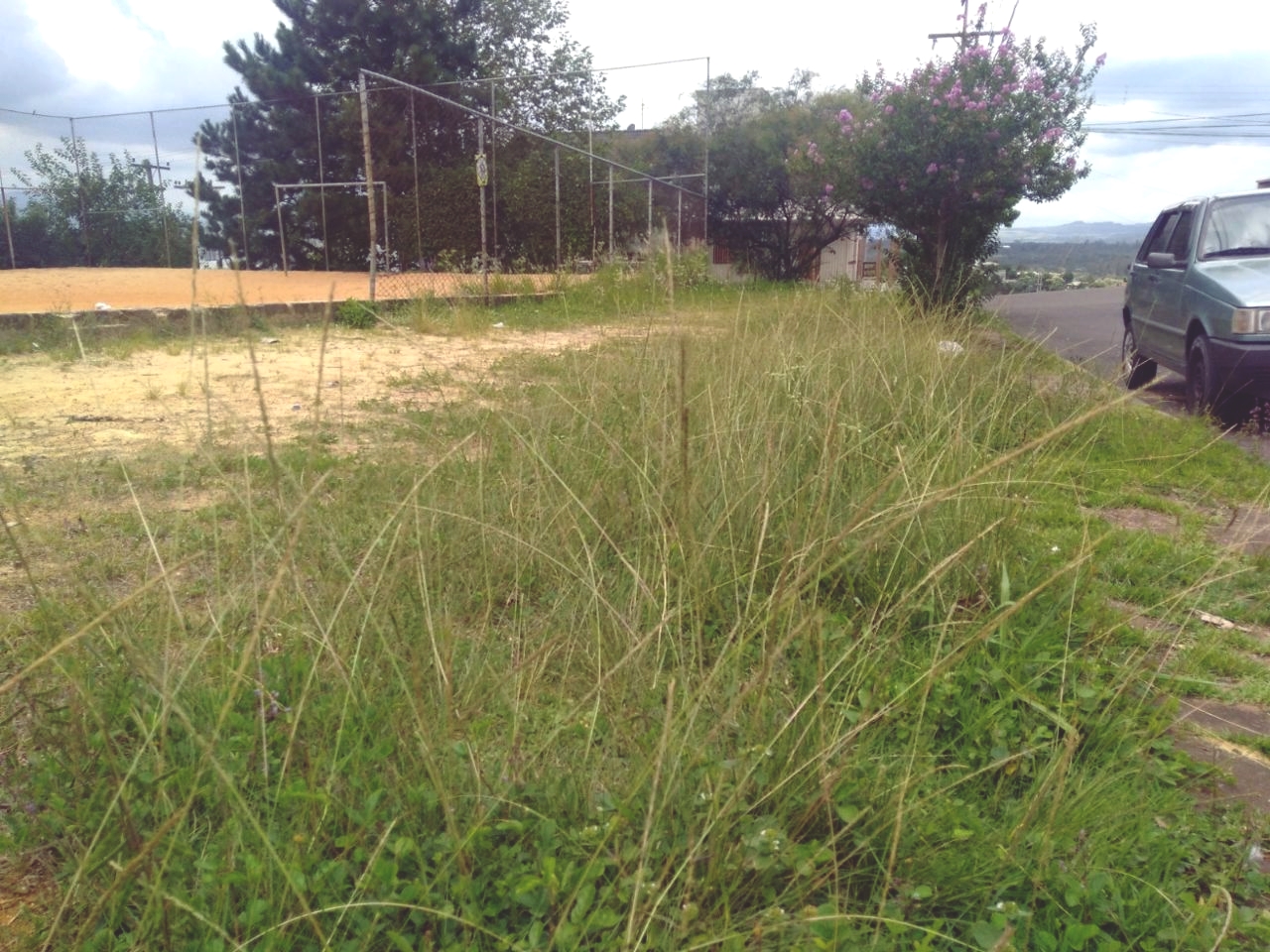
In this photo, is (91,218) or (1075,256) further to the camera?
(91,218)

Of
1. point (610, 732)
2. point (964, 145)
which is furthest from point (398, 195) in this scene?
point (610, 732)

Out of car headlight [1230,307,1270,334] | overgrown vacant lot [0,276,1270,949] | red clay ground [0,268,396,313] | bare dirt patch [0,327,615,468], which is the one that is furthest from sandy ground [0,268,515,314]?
overgrown vacant lot [0,276,1270,949]

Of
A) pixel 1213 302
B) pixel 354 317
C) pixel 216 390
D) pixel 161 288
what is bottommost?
pixel 216 390

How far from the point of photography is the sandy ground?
38.4 ft

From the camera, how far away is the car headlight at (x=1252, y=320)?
20.5 feet

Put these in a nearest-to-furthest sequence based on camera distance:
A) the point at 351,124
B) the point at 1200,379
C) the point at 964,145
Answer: the point at 1200,379 < the point at 964,145 < the point at 351,124

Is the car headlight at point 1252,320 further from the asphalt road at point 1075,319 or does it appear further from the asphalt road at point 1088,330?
the asphalt road at point 1075,319

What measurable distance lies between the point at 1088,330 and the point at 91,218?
1726cm

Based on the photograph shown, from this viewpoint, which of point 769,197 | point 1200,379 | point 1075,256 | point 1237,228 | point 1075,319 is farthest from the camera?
point 769,197

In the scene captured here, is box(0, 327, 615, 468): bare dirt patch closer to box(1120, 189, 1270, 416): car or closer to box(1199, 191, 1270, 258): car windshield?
box(1120, 189, 1270, 416): car

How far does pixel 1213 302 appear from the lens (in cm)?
662

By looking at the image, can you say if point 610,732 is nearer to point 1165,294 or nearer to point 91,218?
point 1165,294

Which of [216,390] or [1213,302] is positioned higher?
[1213,302]

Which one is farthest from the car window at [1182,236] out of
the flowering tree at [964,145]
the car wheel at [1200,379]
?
the flowering tree at [964,145]
